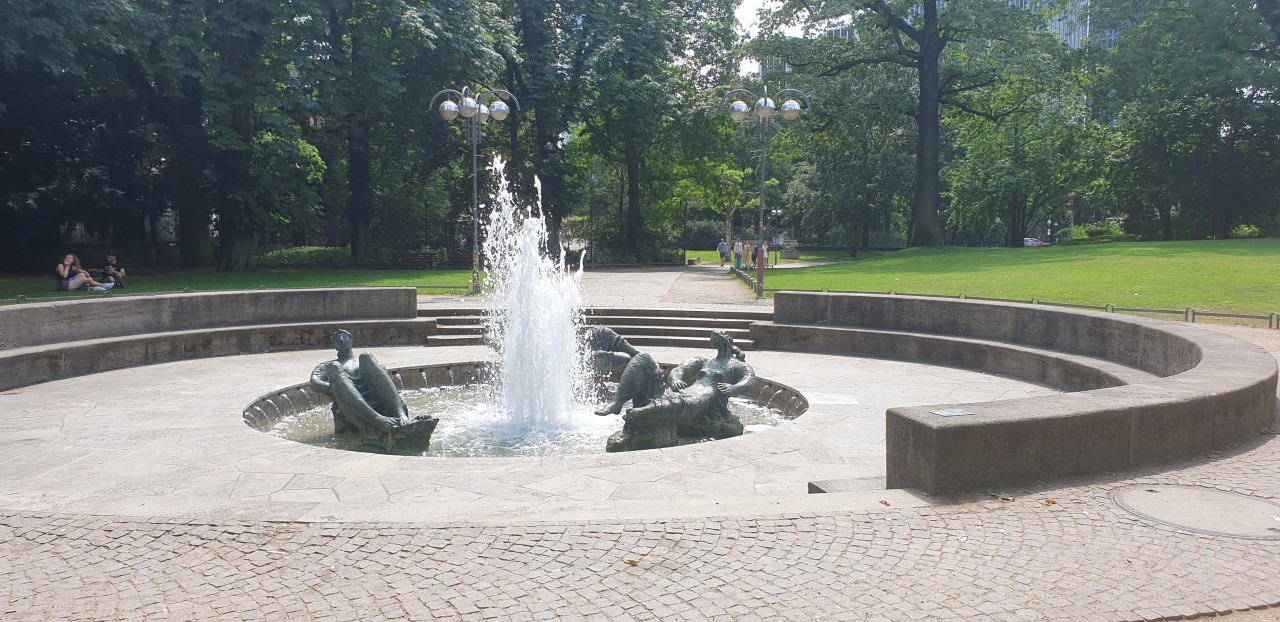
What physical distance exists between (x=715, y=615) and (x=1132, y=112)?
39812 millimetres

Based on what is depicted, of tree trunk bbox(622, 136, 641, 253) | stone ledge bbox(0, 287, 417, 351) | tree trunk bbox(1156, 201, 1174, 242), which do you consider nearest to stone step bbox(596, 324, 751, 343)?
stone ledge bbox(0, 287, 417, 351)

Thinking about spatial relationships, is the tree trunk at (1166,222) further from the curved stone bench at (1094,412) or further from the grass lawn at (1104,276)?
the curved stone bench at (1094,412)

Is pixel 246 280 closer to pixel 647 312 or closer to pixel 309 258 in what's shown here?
pixel 309 258

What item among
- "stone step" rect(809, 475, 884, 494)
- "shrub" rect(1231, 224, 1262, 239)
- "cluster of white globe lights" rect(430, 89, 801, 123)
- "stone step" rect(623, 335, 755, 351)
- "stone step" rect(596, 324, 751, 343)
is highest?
"cluster of white globe lights" rect(430, 89, 801, 123)

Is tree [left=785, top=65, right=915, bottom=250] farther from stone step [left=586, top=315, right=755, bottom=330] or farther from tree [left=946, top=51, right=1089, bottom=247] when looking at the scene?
stone step [left=586, top=315, right=755, bottom=330]

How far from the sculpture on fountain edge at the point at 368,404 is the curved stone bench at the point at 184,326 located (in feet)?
16.4

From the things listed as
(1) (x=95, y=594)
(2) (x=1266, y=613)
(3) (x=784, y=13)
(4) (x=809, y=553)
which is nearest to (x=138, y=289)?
(1) (x=95, y=594)

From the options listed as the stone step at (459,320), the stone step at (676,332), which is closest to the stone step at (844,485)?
the stone step at (676,332)

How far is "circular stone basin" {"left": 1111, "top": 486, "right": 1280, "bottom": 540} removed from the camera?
451 cm

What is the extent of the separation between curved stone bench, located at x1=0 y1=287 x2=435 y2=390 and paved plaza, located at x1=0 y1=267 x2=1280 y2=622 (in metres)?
4.67

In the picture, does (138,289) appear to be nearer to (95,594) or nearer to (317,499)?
(317,499)

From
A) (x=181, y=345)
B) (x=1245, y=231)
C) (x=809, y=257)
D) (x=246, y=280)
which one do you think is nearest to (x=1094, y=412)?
(x=181, y=345)

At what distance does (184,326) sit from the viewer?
1381 cm

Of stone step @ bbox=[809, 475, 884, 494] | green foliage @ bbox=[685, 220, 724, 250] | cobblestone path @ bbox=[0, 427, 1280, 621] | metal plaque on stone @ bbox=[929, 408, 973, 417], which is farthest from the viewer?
green foliage @ bbox=[685, 220, 724, 250]
